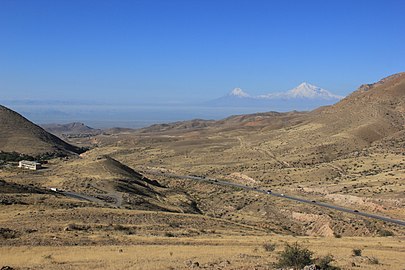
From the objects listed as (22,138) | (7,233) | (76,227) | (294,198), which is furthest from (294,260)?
(22,138)

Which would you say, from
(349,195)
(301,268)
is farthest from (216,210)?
(301,268)

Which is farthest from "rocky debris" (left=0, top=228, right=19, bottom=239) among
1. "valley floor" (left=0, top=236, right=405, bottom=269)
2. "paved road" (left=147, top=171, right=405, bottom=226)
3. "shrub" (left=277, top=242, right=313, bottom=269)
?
"paved road" (left=147, top=171, right=405, bottom=226)

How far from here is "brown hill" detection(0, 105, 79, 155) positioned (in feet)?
324

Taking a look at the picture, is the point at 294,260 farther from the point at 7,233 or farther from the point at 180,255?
the point at 7,233

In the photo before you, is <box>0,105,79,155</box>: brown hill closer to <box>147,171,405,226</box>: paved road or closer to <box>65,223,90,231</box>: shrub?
<box>147,171,405,226</box>: paved road

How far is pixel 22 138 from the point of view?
10650 centimetres

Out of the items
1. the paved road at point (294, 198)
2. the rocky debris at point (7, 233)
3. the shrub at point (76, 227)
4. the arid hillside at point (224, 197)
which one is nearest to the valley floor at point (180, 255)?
the arid hillside at point (224, 197)

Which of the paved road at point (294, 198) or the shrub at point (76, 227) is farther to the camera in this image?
the paved road at point (294, 198)

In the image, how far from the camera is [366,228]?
38438 mm

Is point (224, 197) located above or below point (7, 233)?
below

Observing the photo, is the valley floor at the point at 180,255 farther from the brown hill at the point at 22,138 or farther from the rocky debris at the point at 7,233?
the brown hill at the point at 22,138

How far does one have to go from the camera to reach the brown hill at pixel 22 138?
3885 inches

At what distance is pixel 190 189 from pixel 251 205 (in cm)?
1715

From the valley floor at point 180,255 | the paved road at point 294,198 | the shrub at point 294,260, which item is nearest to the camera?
the shrub at point 294,260
